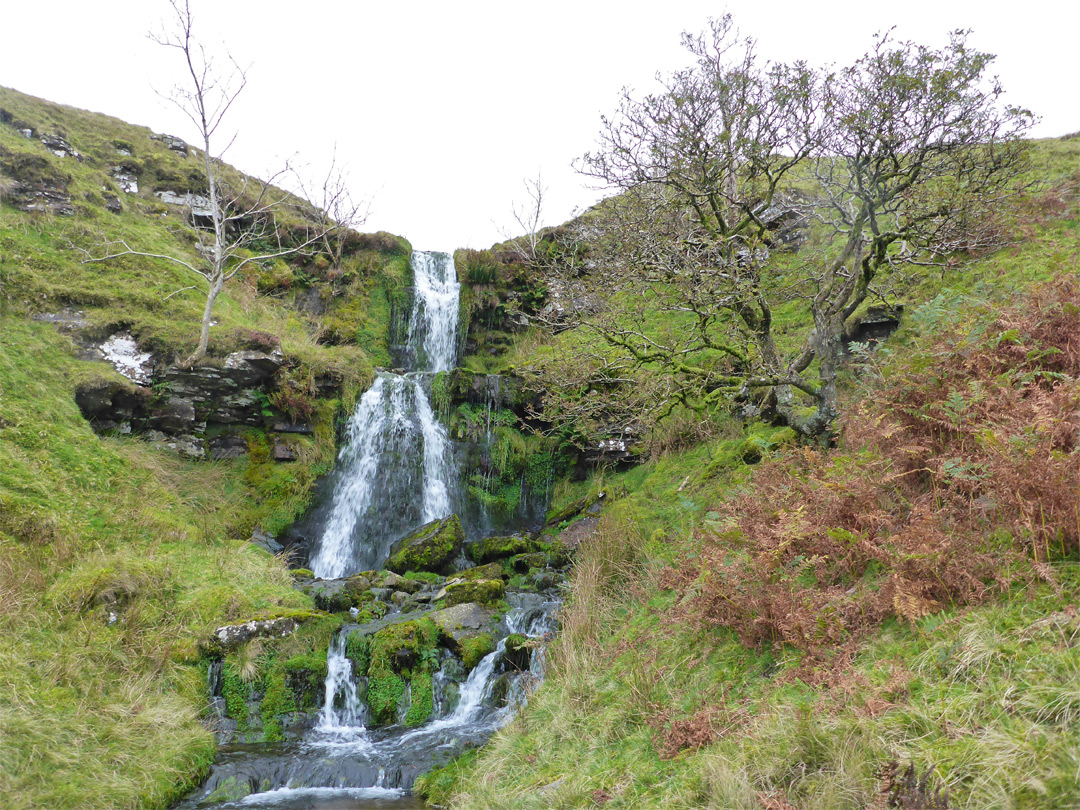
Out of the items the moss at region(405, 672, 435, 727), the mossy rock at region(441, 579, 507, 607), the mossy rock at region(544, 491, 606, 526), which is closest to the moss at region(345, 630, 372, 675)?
the moss at region(405, 672, 435, 727)

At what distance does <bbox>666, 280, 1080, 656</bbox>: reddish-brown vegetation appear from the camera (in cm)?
316

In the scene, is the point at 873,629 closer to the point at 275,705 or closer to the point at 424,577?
the point at 275,705

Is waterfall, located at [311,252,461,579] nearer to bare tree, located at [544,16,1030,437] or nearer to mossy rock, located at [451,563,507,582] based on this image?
mossy rock, located at [451,563,507,582]

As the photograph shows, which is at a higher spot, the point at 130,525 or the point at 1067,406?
the point at 1067,406

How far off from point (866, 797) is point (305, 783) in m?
5.57

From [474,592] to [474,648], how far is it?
131 cm

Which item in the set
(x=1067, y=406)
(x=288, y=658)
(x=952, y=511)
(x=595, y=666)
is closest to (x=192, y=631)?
(x=288, y=658)

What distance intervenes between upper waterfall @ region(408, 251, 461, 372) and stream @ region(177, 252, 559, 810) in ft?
17.9

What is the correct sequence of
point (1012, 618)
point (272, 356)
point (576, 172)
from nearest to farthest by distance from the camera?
point (1012, 618) → point (576, 172) → point (272, 356)

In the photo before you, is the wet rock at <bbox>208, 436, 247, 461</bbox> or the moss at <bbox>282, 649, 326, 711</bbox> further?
the wet rock at <bbox>208, 436, 247, 461</bbox>

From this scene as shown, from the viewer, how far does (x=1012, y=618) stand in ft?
9.34

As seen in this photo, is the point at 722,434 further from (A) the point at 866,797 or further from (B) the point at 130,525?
(B) the point at 130,525

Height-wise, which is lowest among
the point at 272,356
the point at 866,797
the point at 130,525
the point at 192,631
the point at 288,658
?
the point at 288,658

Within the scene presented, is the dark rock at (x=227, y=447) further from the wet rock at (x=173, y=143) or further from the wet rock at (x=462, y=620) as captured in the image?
the wet rock at (x=173, y=143)
